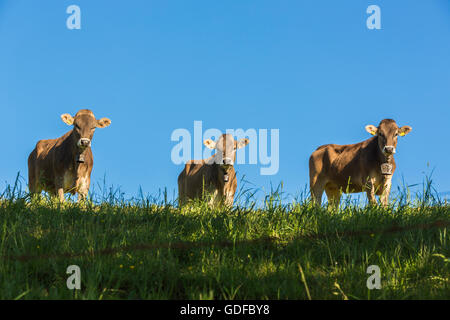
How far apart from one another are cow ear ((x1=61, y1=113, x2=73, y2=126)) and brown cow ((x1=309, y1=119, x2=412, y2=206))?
6.95 metres

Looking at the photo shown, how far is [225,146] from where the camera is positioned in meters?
13.2

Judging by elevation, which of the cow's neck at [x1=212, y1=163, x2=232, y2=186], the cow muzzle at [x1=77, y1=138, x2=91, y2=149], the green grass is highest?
the cow muzzle at [x1=77, y1=138, x2=91, y2=149]

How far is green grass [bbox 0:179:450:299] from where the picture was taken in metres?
4.30

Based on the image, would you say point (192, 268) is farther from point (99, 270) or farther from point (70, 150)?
point (70, 150)

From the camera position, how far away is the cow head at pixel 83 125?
39.5 feet

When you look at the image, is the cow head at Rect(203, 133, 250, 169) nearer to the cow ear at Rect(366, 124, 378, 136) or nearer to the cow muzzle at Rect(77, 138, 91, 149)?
the cow muzzle at Rect(77, 138, 91, 149)

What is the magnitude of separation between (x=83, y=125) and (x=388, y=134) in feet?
27.4

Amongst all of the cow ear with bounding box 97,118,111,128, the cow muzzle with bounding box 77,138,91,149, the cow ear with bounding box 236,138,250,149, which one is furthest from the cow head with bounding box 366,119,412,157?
the cow muzzle with bounding box 77,138,91,149

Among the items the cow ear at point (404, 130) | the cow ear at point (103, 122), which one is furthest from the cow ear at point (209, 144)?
the cow ear at point (404, 130)

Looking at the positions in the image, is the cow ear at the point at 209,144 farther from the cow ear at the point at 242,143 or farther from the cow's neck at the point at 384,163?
the cow's neck at the point at 384,163

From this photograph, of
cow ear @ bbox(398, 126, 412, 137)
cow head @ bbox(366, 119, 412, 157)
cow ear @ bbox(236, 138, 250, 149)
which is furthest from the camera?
cow ear @ bbox(398, 126, 412, 137)

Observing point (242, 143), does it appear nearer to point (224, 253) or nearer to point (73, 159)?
point (73, 159)

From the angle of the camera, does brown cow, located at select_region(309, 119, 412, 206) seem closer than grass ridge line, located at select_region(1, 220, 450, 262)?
No

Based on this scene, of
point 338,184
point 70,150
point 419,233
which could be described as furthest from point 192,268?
point 338,184
